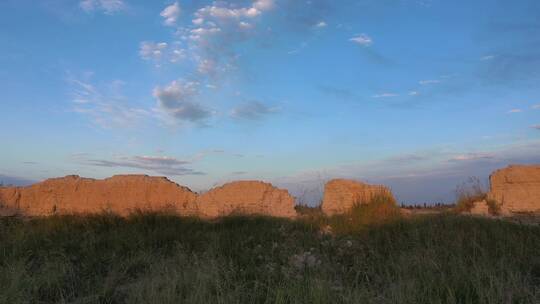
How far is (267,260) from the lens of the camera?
7230 millimetres

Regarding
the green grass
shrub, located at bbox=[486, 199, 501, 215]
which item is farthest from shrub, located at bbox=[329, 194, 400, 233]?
shrub, located at bbox=[486, 199, 501, 215]

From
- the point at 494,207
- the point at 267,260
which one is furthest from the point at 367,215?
the point at 494,207

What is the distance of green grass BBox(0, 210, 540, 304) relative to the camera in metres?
4.84

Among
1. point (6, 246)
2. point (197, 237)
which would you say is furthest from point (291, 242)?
point (6, 246)

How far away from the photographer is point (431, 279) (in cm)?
513

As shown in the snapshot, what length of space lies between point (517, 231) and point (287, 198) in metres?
5.53

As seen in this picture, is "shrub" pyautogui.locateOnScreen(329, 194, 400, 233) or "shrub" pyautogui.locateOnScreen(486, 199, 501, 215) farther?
"shrub" pyautogui.locateOnScreen(486, 199, 501, 215)

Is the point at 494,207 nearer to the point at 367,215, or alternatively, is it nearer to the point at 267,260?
the point at 367,215

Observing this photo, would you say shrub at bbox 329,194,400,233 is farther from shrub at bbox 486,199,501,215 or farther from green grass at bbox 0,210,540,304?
shrub at bbox 486,199,501,215

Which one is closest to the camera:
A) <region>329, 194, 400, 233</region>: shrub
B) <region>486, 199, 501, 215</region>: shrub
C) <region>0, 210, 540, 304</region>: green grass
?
<region>0, 210, 540, 304</region>: green grass

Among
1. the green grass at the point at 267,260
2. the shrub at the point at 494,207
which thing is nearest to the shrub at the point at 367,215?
the green grass at the point at 267,260

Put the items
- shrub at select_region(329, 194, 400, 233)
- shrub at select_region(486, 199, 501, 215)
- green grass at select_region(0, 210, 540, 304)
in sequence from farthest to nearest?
shrub at select_region(486, 199, 501, 215) < shrub at select_region(329, 194, 400, 233) < green grass at select_region(0, 210, 540, 304)

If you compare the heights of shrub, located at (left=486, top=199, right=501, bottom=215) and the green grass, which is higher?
shrub, located at (left=486, top=199, right=501, bottom=215)

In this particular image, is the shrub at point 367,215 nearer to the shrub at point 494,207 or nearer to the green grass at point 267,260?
the green grass at point 267,260
